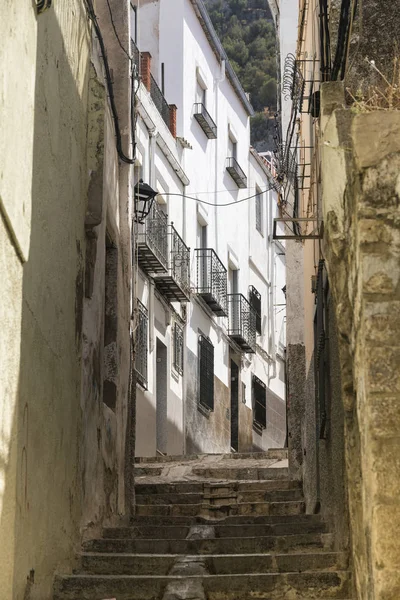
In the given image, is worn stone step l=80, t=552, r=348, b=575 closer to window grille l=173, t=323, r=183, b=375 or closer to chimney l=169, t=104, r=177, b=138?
window grille l=173, t=323, r=183, b=375

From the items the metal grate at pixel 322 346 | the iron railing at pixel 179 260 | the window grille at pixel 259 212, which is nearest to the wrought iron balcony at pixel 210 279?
the iron railing at pixel 179 260

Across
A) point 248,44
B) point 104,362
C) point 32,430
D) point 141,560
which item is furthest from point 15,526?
point 248,44

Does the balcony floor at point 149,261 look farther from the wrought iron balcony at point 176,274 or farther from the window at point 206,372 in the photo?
the window at point 206,372

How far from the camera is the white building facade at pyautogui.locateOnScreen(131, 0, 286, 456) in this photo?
25.4 m

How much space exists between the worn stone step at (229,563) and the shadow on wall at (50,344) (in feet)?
1.65

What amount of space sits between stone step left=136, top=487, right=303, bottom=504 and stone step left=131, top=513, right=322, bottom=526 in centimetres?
110

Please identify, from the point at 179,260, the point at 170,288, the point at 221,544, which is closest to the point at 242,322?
the point at 179,260

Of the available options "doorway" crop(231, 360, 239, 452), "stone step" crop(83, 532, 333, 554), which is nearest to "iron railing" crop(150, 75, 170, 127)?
"doorway" crop(231, 360, 239, 452)

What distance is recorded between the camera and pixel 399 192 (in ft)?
23.7

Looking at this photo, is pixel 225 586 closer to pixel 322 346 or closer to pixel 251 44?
pixel 322 346

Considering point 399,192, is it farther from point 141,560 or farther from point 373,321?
point 141,560

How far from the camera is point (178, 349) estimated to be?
27.6 m

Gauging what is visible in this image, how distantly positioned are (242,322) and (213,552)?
70.6ft

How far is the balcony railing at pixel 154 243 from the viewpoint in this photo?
77.5ft
